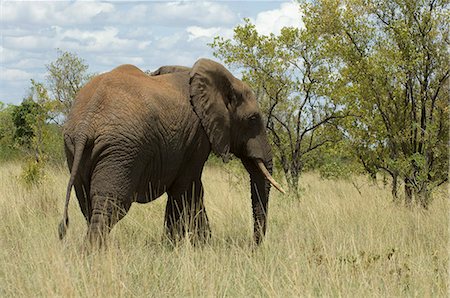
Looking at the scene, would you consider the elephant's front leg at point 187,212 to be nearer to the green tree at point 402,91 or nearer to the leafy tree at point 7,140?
the green tree at point 402,91

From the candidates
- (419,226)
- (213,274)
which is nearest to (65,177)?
(419,226)

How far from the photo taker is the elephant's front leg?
7238mm

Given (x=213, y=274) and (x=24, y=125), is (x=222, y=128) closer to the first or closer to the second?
(x=213, y=274)

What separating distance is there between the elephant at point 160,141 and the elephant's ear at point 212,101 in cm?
1

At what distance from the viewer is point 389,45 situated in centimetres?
1015

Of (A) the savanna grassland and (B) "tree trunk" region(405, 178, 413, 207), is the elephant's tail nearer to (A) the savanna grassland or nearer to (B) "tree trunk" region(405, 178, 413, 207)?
(A) the savanna grassland

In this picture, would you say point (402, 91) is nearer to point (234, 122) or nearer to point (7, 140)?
point (234, 122)

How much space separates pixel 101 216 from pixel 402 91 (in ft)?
19.2

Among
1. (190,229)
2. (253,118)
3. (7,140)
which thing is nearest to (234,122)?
(253,118)

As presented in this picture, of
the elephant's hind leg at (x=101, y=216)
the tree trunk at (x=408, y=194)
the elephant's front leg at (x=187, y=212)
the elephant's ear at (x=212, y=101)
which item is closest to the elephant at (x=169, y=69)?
the elephant's ear at (x=212, y=101)

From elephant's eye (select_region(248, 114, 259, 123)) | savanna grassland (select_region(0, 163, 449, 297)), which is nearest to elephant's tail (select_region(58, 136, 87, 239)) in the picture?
savanna grassland (select_region(0, 163, 449, 297))

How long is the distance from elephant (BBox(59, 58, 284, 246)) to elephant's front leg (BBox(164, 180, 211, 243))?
0.04ft

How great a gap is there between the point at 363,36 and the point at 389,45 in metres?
0.56

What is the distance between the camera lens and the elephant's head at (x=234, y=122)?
7.13 meters
